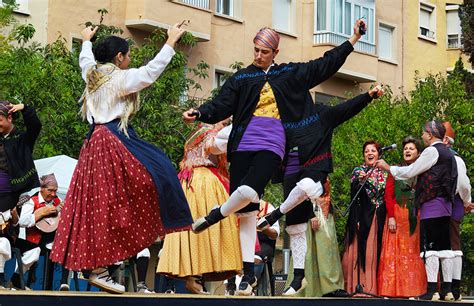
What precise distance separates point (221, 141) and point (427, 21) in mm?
26915

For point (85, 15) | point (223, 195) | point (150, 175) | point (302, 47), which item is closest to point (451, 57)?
point (302, 47)

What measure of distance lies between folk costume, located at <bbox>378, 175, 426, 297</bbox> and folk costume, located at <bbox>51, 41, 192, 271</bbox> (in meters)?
4.44

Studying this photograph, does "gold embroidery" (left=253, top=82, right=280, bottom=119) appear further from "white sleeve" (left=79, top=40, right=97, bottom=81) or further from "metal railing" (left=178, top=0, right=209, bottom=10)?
"metal railing" (left=178, top=0, right=209, bottom=10)

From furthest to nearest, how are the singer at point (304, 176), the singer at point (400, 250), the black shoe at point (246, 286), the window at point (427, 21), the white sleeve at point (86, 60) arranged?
1. the window at point (427, 21)
2. the singer at point (400, 250)
3. the singer at point (304, 176)
4. the black shoe at point (246, 286)
5. the white sleeve at point (86, 60)

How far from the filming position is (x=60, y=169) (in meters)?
15.2

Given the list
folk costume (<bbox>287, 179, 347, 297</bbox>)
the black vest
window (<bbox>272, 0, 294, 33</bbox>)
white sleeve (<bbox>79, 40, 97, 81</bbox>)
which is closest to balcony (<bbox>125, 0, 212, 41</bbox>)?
window (<bbox>272, 0, 294, 33</bbox>)

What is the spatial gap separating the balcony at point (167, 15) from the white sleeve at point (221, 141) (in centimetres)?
1540

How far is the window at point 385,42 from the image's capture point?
112 feet

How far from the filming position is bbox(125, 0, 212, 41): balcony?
25.8 meters

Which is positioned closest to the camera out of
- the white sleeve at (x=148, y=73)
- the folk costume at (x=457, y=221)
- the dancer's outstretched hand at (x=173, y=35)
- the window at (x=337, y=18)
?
the white sleeve at (x=148, y=73)

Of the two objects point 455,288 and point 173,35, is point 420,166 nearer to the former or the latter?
point 455,288

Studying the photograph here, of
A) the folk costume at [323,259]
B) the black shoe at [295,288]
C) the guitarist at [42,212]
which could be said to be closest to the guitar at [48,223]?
the guitarist at [42,212]

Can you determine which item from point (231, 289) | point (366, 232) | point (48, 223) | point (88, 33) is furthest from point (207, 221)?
point (366, 232)

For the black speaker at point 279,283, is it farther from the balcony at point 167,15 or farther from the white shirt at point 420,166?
the balcony at point 167,15
